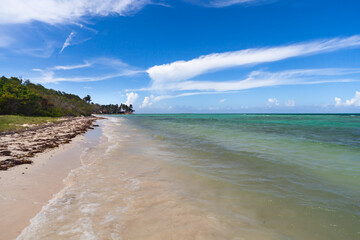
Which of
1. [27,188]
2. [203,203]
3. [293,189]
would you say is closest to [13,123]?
[27,188]

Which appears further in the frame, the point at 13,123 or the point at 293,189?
the point at 13,123

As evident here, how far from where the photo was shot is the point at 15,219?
3842mm

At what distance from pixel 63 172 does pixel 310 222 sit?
869 centimetres

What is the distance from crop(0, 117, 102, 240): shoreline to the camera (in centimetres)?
378

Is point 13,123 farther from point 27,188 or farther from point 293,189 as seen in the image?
point 293,189

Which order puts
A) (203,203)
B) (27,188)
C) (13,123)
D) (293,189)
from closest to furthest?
1. (203,203)
2. (27,188)
3. (293,189)
4. (13,123)

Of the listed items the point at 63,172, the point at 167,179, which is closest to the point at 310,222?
the point at 167,179

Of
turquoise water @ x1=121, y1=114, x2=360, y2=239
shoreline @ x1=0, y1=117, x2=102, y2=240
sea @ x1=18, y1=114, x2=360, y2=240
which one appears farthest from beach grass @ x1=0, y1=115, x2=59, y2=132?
turquoise water @ x1=121, y1=114, x2=360, y2=239

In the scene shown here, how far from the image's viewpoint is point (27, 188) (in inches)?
217

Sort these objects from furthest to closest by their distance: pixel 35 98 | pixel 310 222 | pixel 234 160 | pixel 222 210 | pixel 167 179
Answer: pixel 35 98, pixel 234 160, pixel 167 179, pixel 222 210, pixel 310 222

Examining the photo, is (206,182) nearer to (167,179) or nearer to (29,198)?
(167,179)

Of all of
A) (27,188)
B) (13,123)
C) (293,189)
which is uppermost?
(13,123)

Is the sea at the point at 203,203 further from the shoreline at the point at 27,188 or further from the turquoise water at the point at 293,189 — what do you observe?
the shoreline at the point at 27,188

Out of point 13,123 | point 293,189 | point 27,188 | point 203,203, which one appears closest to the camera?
point 203,203
